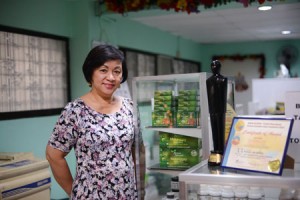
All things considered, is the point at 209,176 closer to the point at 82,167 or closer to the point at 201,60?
the point at 82,167

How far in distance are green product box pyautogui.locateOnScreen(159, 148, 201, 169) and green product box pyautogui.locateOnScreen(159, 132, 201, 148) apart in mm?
28

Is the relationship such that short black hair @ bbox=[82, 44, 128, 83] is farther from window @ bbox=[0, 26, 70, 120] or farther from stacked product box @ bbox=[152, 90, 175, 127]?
window @ bbox=[0, 26, 70, 120]

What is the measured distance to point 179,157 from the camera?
2.54 metres

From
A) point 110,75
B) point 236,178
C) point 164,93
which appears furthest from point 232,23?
point 236,178

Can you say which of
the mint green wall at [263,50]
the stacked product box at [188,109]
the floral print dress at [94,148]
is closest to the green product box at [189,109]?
the stacked product box at [188,109]

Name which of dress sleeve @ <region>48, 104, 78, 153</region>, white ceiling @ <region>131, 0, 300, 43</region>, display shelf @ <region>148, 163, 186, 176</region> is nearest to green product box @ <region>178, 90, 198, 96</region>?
display shelf @ <region>148, 163, 186, 176</region>

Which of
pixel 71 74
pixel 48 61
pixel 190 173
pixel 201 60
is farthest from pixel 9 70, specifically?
pixel 201 60

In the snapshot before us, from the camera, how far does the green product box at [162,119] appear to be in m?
2.55

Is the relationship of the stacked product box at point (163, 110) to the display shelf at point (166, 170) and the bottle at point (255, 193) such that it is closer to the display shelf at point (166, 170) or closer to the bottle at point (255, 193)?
the display shelf at point (166, 170)

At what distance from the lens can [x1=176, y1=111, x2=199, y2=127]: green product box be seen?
246cm

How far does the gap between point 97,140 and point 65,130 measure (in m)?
0.19

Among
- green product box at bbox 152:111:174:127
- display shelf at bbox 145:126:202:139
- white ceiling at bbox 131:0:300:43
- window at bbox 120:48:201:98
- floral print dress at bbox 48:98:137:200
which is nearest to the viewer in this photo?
floral print dress at bbox 48:98:137:200

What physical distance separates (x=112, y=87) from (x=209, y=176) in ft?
2.69

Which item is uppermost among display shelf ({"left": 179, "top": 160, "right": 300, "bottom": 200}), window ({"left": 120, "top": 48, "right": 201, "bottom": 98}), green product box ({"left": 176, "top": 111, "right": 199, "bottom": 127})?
window ({"left": 120, "top": 48, "right": 201, "bottom": 98})
